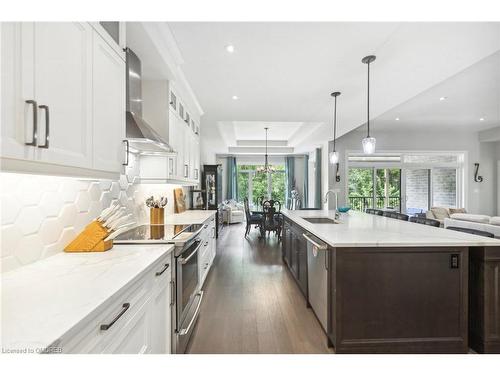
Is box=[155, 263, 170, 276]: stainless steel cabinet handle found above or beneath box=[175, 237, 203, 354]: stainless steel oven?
above

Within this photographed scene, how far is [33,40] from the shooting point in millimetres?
896

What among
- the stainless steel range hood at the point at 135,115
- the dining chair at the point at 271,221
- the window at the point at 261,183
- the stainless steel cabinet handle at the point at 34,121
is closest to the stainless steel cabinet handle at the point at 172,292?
the stainless steel range hood at the point at 135,115

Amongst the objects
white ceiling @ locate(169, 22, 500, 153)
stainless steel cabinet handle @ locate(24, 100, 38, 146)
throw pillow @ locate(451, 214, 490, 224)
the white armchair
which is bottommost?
the white armchair

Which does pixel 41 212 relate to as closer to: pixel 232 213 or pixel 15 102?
pixel 15 102

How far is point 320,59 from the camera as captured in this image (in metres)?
2.51

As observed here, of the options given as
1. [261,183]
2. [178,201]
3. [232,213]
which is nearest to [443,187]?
[261,183]

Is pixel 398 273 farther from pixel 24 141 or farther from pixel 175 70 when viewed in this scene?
pixel 175 70

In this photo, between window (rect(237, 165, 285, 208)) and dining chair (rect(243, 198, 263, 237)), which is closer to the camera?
dining chair (rect(243, 198, 263, 237))

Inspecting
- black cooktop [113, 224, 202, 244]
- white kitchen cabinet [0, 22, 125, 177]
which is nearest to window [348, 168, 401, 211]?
black cooktop [113, 224, 202, 244]

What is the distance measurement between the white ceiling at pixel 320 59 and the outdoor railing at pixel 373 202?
13.4 ft

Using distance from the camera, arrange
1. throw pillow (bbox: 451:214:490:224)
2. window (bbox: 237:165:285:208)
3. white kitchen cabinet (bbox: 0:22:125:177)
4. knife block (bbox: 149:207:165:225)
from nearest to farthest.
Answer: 1. white kitchen cabinet (bbox: 0:22:125:177)
2. knife block (bbox: 149:207:165:225)
3. throw pillow (bbox: 451:214:490:224)
4. window (bbox: 237:165:285:208)

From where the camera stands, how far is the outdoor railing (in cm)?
751

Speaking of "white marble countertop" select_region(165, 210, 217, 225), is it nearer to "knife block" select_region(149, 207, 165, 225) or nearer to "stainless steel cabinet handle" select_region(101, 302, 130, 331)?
"knife block" select_region(149, 207, 165, 225)

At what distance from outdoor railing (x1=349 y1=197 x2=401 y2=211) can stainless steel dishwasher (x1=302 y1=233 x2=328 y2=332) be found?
5.62m
